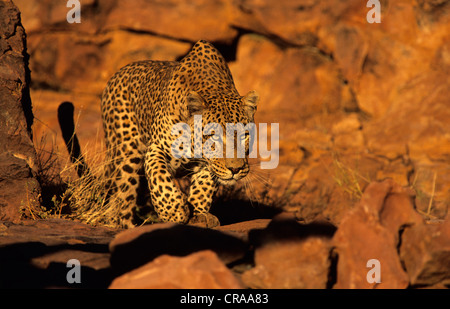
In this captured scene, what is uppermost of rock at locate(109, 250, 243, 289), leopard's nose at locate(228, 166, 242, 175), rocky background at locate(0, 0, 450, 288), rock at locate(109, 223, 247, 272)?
rocky background at locate(0, 0, 450, 288)

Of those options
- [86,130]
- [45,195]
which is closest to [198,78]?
[45,195]

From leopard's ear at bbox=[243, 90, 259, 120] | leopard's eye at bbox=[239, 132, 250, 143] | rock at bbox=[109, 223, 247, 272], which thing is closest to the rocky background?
leopard's ear at bbox=[243, 90, 259, 120]

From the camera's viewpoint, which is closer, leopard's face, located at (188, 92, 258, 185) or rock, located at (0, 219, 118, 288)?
rock, located at (0, 219, 118, 288)

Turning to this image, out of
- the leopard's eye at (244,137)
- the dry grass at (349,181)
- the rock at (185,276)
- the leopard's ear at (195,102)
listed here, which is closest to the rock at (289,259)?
the rock at (185,276)

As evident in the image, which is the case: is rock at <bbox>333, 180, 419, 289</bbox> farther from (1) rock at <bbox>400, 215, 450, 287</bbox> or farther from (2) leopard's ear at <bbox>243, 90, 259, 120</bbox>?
(2) leopard's ear at <bbox>243, 90, 259, 120</bbox>
